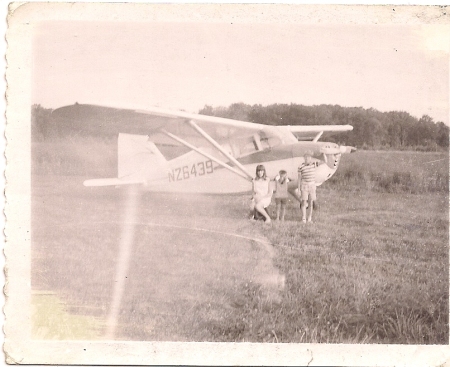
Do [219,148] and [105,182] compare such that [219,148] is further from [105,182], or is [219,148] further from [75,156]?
[75,156]

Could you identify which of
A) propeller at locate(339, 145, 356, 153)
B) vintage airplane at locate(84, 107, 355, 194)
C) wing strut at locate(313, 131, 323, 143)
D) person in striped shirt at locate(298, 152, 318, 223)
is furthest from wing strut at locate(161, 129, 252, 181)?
propeller at locate(339, 145, 356, 153)

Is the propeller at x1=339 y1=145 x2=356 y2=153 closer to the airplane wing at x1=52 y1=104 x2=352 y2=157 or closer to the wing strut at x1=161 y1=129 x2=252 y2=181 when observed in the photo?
the airplane wing at x1=52 y1=104 x2=352 y2=157

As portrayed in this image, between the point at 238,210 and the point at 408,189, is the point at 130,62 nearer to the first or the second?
the point at 238,210

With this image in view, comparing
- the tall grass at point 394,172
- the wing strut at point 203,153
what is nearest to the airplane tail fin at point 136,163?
the wing strut at point 203,153

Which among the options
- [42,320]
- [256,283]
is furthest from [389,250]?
[42,320]

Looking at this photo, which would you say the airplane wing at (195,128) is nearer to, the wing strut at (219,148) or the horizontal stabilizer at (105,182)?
the wing strut at (219,148)

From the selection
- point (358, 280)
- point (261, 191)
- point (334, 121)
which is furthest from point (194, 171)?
point (358, 280)

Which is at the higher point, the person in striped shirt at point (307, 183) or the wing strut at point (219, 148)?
the wing strut at point (219, 148)

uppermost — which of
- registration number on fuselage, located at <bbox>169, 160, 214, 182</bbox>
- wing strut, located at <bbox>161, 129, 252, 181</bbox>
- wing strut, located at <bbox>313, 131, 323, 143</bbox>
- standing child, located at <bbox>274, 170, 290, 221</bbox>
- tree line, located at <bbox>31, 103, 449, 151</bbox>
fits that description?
tree line, located at <bbox>31, 103, 449, 151</bbox>
